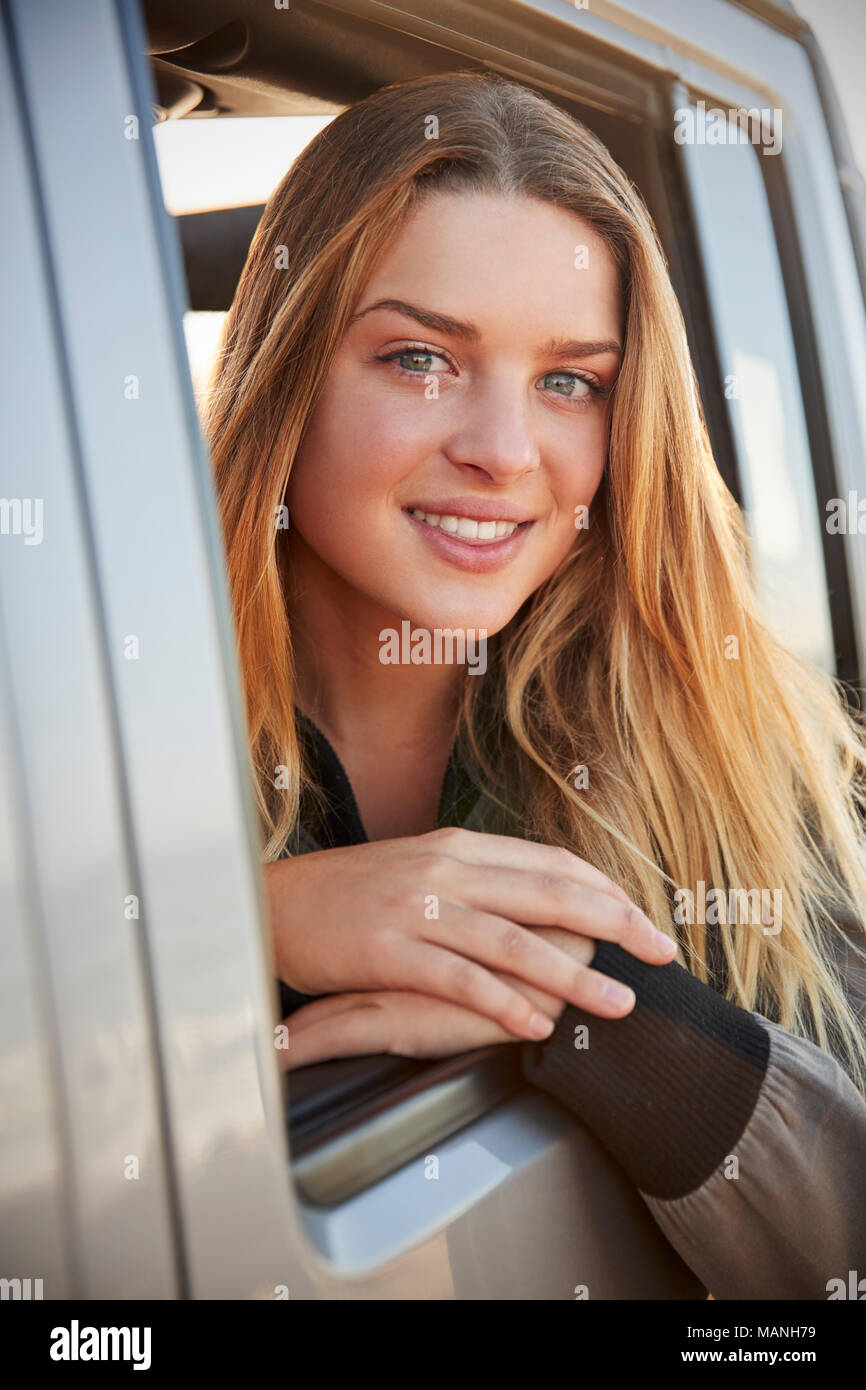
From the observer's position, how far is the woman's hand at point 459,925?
3.55ft

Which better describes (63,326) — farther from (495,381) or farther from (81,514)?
(495,381)

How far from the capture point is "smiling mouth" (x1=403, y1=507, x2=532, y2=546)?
1653mm

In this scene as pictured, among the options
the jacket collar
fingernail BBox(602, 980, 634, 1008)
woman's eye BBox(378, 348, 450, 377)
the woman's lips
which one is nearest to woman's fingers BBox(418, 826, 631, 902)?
fingernail BBox(602, 980, 634, 1008)

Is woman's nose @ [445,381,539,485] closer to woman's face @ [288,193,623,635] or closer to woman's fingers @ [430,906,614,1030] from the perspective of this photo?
woman's face @ [288,193,623,635]

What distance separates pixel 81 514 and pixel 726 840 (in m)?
1.31

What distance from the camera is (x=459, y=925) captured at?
112 centimetres

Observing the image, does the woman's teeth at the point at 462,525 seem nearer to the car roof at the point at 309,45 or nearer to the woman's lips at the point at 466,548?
the woman's lips at the point at 466,548

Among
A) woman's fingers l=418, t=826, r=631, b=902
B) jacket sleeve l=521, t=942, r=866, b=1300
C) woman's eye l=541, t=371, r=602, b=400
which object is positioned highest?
woman's eye l=541, t=371, r=602, b=400

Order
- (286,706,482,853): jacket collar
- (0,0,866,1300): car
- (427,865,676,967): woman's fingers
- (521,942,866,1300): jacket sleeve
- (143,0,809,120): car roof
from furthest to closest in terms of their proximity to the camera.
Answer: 1. (286,706,482,853): jacket collar
2. (143,0,809,120): car roof
3. (427,865,676,967): woman's fingers
4. (521,942,866,1300): jacket sleeve
5. (0,0,866,1300): car

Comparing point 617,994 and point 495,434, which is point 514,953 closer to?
point 617,994

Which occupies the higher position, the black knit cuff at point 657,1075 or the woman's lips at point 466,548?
the woman's lips at point 466,548

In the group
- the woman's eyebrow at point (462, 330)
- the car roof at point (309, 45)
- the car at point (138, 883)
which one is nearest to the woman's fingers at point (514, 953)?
the car at point (138, 883)

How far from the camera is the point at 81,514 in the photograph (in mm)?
733
